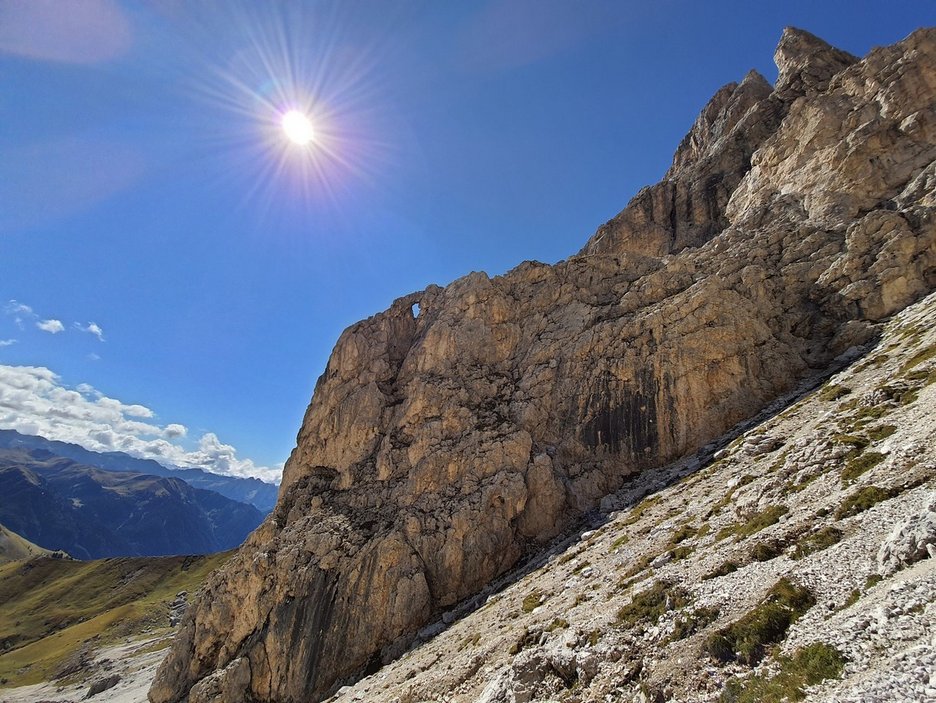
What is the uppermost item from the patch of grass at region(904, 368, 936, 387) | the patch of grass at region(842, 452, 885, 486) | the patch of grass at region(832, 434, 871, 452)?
the patch of grass at region(904, 368, 936, 387)

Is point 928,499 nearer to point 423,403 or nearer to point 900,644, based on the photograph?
point 900,644

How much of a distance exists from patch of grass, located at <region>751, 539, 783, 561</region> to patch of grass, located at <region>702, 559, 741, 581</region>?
0.95 m

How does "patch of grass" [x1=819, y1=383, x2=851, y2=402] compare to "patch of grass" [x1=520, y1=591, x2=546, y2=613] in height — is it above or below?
above

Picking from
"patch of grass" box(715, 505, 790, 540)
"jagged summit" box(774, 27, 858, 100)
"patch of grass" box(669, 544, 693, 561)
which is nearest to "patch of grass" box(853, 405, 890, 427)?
"patch of grass" box(715, 505, 790, 540)

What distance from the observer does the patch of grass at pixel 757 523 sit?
79.5ft

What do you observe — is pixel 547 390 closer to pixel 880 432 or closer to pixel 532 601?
pixel 532 601

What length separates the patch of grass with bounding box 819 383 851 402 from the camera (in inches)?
1526

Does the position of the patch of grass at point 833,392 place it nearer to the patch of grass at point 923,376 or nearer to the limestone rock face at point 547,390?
the patch of grass at point 923,376

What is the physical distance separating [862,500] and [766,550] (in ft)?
15.3

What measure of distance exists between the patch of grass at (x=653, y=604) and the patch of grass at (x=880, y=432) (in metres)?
15.8

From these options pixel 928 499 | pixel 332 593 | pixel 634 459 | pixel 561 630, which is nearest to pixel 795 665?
pixel 928 499

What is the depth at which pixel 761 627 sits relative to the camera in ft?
53.2

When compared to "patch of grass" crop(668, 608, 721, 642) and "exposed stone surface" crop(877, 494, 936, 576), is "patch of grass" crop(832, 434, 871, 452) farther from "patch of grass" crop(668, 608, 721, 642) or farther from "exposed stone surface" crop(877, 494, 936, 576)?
"patch of grass" crop(668, 608, 721, 642)

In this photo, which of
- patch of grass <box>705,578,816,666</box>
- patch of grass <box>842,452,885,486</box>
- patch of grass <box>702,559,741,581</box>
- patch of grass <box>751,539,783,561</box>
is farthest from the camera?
patch of grass <box>842,452,885,486</box>
